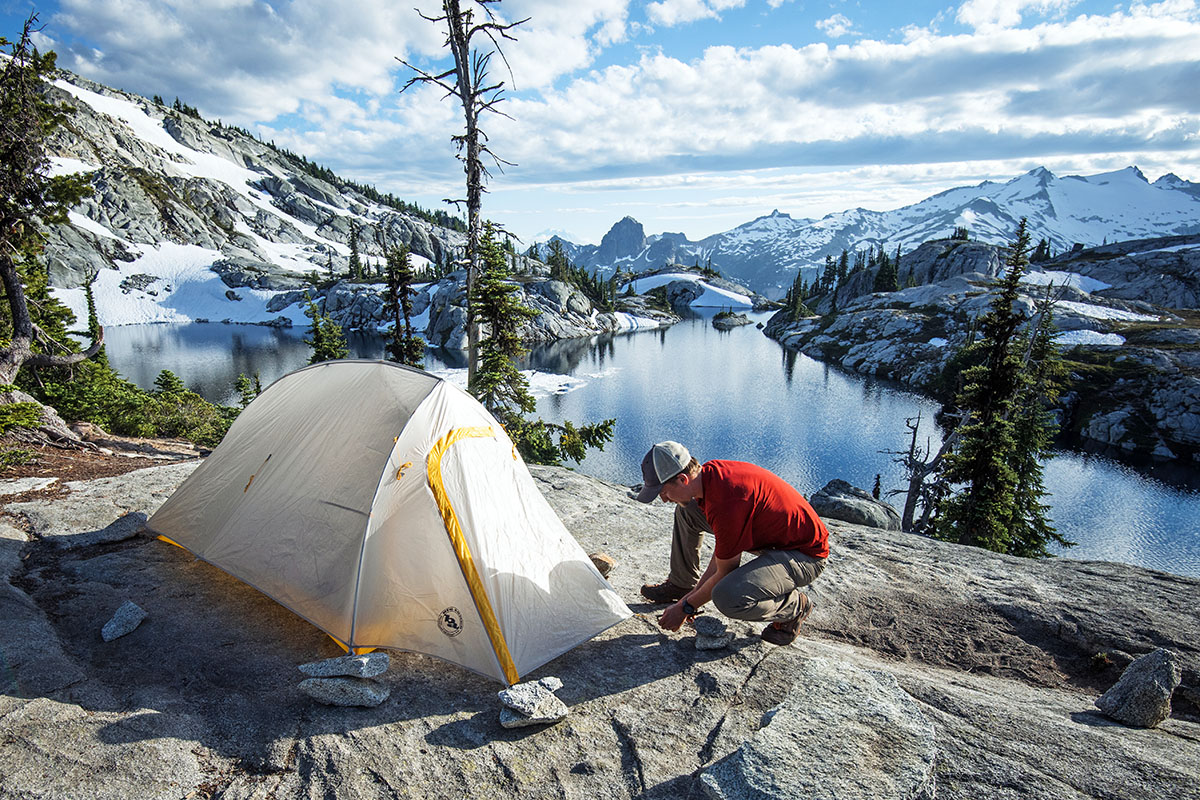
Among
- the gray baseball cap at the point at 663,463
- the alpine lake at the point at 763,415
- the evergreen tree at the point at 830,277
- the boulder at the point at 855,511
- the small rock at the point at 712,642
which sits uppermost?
the evergreen tree at the point at 830,277

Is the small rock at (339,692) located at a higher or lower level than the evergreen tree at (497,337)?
lower

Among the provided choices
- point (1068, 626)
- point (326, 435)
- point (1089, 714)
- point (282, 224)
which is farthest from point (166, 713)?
point (282, 224)

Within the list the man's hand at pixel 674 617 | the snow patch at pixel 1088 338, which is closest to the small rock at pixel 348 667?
the man's hand at pixel 674 617

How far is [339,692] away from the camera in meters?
4.70

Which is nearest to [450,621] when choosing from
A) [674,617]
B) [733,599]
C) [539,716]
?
[539,716]

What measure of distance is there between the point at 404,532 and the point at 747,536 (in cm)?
347

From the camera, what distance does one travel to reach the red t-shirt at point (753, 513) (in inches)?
206

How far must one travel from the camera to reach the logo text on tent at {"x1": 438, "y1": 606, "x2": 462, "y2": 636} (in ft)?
18.0

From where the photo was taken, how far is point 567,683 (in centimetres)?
528

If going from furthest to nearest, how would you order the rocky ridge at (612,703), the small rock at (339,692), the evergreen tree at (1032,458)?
the evergreen tree at (1032,458) < the small rock at (339,692) < the rocky ridge at (612,703)

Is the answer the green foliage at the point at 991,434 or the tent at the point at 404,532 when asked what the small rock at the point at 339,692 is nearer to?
the tent at the point at 404,532

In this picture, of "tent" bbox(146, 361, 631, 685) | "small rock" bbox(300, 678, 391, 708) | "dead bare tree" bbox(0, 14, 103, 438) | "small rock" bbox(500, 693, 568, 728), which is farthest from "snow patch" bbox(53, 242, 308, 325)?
"small rock" bbox(500, 693, 568, 728)

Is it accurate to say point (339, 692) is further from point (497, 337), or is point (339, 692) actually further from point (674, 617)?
point (497, 337)

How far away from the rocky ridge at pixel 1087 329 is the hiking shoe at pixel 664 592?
1851 cm
